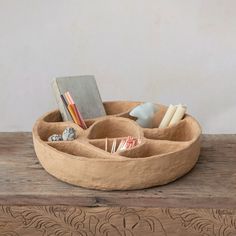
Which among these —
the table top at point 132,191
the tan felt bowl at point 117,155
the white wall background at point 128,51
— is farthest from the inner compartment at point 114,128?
the white wall background at point 128,51

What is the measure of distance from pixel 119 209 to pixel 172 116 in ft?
0.67

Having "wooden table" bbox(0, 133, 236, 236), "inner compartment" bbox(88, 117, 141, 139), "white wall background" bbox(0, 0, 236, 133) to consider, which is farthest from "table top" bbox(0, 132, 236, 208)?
"white wall background" bbox(0, 0, 236, 133)

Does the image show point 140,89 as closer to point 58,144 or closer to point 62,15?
point 62,15

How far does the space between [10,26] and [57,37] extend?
4.5 inches

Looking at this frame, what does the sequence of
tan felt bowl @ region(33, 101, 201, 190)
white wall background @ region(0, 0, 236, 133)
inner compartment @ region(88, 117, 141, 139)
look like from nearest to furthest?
tan felt bowl @ region(33, 101, 201, 190)
inner compartment @ region(88, 117, 141, 139)
white wall background @ region(0, 0, 236, 133)

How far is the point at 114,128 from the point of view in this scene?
0.74 m

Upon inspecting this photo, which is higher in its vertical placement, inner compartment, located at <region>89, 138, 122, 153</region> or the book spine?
the book spine

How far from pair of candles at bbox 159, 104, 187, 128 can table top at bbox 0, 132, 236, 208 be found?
0.26 ft

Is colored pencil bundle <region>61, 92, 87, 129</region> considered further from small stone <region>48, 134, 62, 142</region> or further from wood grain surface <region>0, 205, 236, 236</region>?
wood grain surface <region>0, 205, 236, 236</region>

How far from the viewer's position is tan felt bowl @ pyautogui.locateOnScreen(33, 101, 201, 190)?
61cm

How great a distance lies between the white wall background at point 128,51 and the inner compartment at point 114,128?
34cm

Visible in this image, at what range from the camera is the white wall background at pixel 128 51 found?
3.33 feet

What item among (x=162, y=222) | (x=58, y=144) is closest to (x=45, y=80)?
(x=58, y=144)

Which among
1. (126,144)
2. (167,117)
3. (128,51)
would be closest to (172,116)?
(167,117)
